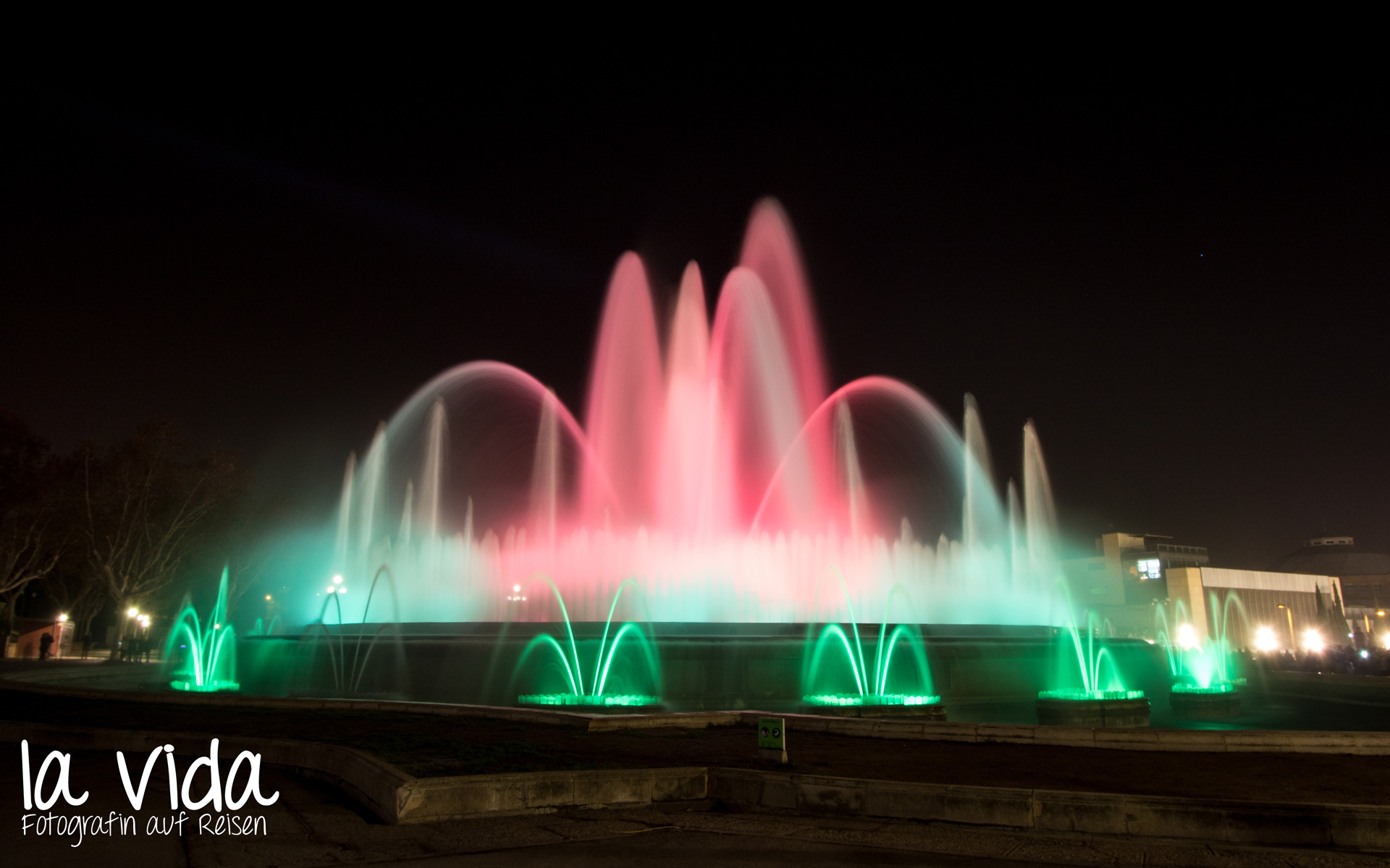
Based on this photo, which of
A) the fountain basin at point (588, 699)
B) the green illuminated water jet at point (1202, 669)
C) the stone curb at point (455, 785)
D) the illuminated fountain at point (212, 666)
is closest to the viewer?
the stone curb at point (455, 785)

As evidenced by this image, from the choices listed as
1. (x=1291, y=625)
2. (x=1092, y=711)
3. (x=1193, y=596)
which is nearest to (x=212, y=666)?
(x=1092, y=711)

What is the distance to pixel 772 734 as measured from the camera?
371 inches

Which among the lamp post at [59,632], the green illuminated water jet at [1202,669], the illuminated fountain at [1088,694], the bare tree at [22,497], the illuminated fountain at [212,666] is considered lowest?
the green illuminated water jet at [1202,669]

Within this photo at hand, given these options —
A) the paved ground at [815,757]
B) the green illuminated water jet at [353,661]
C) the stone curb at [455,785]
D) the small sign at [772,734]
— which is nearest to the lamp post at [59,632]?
the green illuminated water jet at [353,661]

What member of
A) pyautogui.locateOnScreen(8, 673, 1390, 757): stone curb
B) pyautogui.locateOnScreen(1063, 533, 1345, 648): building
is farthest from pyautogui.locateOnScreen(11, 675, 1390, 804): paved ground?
pyautogui.locateOnScreen(1063, 533, 1345, 648): building

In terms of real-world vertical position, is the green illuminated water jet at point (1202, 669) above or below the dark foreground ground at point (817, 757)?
below

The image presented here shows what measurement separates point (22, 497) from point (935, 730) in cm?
4364

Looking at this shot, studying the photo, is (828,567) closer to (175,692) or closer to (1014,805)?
(175,692)

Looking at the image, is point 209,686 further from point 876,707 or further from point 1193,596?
point 1193,596

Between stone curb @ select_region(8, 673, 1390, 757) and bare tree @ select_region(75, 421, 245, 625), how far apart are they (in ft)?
110

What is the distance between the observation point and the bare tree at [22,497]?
4100 centimetres

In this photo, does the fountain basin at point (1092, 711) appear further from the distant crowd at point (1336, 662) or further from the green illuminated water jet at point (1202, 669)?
the distant crowd at point (1336, 662)

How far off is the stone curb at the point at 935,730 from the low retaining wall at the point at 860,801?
2.29 metres

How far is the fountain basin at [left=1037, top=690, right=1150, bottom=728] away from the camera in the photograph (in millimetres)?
17625
